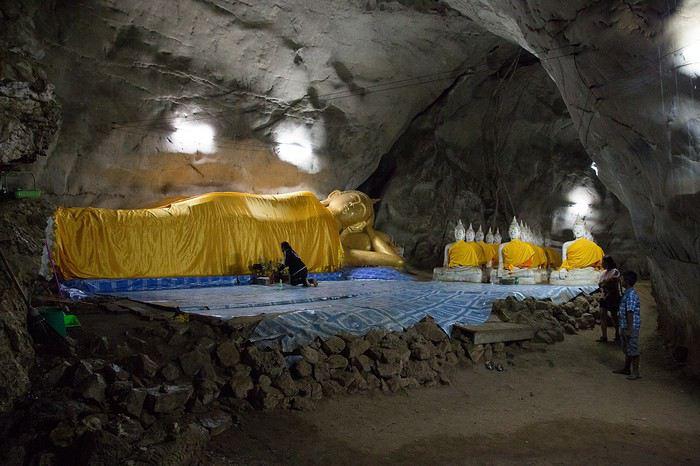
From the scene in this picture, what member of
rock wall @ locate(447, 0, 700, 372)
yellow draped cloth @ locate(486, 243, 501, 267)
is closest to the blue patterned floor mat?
rock wall @ locate(447, 0, 700, 372)

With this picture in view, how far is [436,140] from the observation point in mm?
13672

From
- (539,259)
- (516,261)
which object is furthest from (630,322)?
(539,259)

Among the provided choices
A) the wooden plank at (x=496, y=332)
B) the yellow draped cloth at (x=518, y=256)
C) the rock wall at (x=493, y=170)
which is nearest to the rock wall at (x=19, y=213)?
the wooden plank at (x=496, y=332)

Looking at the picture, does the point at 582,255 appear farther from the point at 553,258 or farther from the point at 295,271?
the point at 295,271

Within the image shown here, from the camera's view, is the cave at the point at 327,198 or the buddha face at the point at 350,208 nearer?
the cave at the point at 327,198

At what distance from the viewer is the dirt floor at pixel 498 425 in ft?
11.5

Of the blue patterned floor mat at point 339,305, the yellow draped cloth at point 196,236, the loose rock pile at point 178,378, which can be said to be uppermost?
the yellow draped cloth at point 196,236

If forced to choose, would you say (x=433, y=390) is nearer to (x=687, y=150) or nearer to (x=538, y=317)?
(x=538, y=317)

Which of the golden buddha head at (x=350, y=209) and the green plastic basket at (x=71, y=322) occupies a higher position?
the golden buddha head at (x=350, y=209)

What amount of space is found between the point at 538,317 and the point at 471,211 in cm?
684

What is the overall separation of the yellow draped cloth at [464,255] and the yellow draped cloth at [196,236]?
94.8 inches

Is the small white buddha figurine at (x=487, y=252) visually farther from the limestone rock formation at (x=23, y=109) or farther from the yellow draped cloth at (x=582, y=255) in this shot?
the limestone rock formation at (x=23, y=109)

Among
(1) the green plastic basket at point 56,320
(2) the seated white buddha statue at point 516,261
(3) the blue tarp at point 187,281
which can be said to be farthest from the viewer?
(2) the seated white buddha statue at point 516,261

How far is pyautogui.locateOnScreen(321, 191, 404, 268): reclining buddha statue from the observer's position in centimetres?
1084
